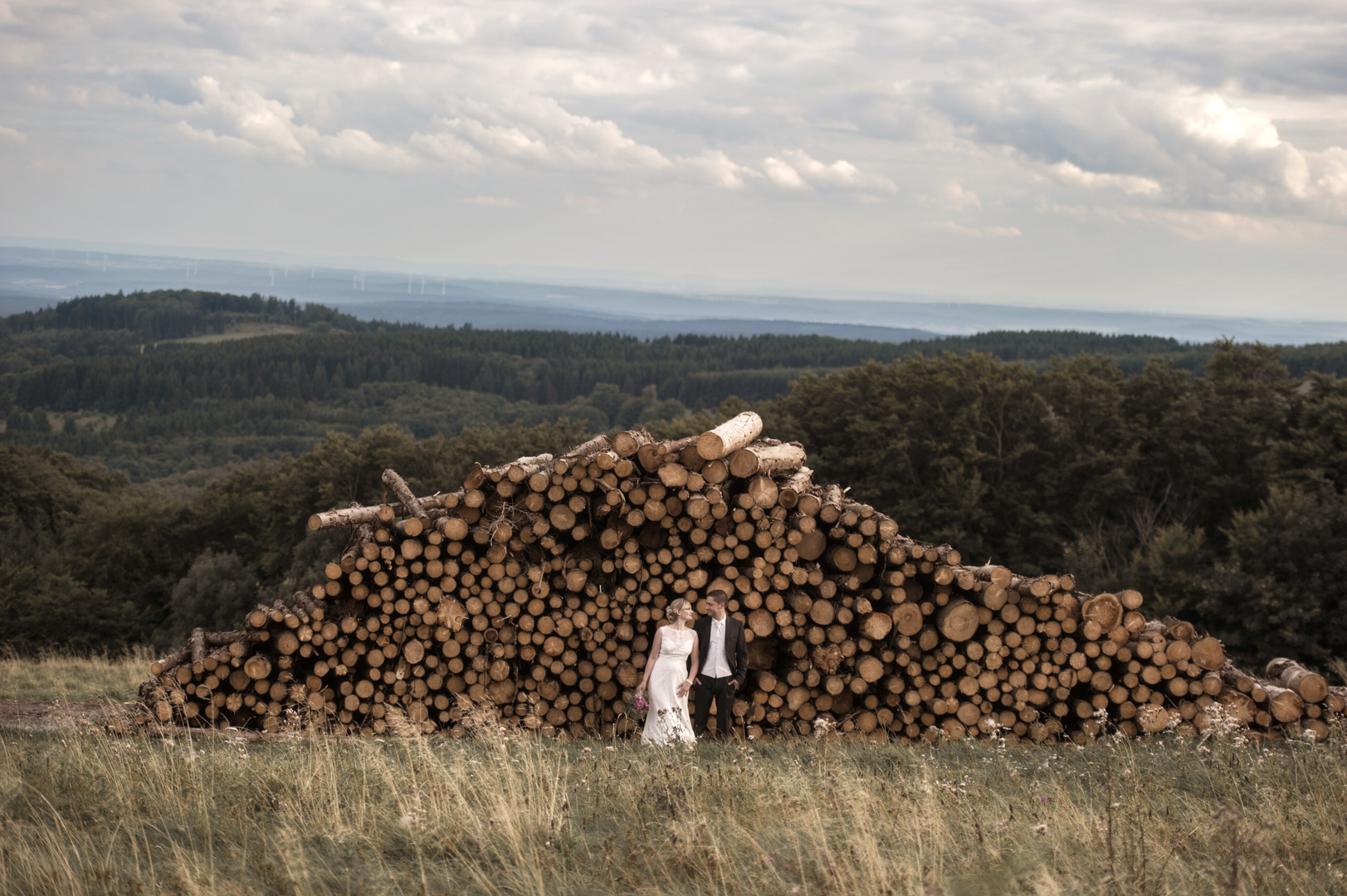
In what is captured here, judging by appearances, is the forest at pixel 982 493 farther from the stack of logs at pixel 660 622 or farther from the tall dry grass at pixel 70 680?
the stack of logs at pixel 660 622

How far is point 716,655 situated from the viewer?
8367mm

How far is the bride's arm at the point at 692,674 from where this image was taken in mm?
7852

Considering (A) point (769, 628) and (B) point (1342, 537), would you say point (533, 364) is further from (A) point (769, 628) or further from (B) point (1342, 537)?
(A) point (769, 628)

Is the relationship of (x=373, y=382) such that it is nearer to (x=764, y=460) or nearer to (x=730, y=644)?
(x=764, y=460)

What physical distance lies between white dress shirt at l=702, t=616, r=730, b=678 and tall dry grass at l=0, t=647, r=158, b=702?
6.69 metres

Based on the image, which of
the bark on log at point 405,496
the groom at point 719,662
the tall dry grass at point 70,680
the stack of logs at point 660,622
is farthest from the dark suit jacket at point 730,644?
the tall dry grass at point 70,680

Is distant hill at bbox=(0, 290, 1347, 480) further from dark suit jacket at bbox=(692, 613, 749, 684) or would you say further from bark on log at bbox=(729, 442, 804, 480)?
dark suit jacket at bbox=(692, 613, 749, 684)

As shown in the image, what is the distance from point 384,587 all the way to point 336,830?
447 cm

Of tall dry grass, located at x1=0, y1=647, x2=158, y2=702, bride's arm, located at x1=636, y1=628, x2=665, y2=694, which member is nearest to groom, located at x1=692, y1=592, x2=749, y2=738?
bride's arm, located at x1=636, y1=628, x2=665, y2=694

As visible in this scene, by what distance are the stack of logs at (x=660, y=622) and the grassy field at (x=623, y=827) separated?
2212mm

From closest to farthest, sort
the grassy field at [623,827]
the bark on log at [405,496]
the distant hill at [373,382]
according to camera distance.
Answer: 1. the grassy field at [623,827]
2. the bark on log at [405,496]
3. the distant hill at [373,382]

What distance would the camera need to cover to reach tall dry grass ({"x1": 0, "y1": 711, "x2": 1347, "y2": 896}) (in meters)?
4.05

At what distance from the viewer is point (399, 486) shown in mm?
10453

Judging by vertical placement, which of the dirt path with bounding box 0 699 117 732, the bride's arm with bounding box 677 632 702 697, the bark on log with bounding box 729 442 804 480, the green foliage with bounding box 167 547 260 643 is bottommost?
the green foliage with bounding box 167 547 260 643
